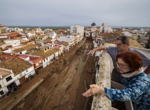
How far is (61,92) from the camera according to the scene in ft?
44.7

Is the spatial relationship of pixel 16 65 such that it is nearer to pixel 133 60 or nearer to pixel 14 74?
pixel 14 74

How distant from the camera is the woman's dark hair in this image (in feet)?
5.28

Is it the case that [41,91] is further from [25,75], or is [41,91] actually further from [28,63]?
[28,63]

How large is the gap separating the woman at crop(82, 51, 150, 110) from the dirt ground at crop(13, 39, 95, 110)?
1143cm

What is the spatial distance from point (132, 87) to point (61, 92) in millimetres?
14062

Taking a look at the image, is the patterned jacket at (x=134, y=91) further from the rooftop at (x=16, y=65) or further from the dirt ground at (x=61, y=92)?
the rooftop at (x=16, y=65)

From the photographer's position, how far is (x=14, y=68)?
1362 cm

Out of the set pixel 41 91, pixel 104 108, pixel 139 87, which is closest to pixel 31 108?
pixel 41 91

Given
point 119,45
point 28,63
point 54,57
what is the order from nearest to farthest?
1. point 119,45
2. point 28,63
3. point 54,57

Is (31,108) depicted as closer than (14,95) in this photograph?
Yes

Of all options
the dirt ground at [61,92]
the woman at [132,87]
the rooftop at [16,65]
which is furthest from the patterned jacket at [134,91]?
the rooftop at [16,65]

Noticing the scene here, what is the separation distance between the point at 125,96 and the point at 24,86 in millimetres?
16822

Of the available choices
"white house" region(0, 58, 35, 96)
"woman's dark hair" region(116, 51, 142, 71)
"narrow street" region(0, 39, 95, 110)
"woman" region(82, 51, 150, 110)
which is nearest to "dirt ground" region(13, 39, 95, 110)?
"narrow street" region(0, 39, 95, 110)

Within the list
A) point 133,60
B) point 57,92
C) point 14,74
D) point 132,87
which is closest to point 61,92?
point 57,92
